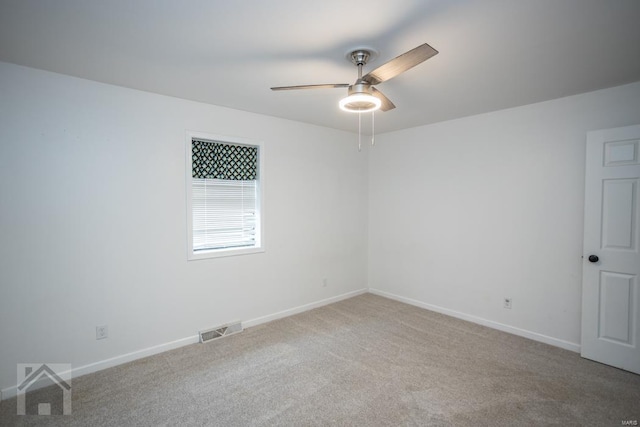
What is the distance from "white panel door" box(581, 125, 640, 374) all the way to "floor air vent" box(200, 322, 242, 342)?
3.49 meters

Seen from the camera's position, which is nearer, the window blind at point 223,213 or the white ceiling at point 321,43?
the white ceiling at point 321,43

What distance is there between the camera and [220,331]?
3.41 metres

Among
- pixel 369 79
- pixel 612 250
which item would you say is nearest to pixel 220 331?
pixel 369 79

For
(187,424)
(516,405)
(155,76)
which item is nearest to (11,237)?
(155,76)

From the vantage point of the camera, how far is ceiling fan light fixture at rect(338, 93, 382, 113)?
2.07 meters

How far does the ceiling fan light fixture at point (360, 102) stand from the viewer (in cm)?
207

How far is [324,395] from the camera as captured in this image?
2.39 meters

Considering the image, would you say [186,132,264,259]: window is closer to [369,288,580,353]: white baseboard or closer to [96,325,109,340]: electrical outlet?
[96,325,109,340]: electrical outlet

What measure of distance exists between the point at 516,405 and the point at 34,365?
12.2 ft

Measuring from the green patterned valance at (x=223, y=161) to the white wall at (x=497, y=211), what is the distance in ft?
6.95

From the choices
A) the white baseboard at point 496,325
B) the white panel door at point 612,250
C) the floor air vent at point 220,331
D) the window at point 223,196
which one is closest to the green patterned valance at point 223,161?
the window at point 223,196

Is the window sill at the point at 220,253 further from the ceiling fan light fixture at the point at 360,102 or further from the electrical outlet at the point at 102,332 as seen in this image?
the ceiling fan light fixture at the point at 360,102

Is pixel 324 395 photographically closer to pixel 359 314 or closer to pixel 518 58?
pixel 359 314

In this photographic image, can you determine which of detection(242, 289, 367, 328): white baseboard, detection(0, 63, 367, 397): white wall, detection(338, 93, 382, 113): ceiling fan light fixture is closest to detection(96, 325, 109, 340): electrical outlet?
detection(0, 63, 367, 397): white wall
